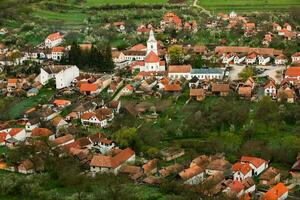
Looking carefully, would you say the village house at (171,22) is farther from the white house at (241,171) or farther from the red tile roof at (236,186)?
the red tile roof at (236,186)

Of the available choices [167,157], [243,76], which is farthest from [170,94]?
[167,157]

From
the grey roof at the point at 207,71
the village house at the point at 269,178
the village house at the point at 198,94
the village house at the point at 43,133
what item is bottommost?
the village house at the point at 43,133

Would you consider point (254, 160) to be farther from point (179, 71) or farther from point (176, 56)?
point (176, 56)

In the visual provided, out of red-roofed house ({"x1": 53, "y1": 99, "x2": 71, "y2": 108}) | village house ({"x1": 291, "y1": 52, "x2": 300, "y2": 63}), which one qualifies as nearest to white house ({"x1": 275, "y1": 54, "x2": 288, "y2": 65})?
village house ({"x1": 291, "y1": 52, "x2": 300, "y2": 63})

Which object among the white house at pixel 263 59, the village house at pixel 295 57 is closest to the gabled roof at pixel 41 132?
the white house at pixel 263 59

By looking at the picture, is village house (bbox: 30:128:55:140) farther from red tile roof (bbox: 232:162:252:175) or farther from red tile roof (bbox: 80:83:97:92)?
red tile roof (bbox: 232:162:252:175)

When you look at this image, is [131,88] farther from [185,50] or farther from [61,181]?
[61,181]
